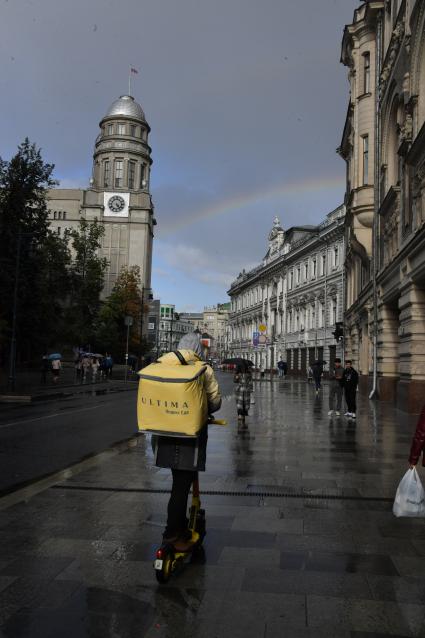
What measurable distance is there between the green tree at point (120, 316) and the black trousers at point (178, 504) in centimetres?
5899

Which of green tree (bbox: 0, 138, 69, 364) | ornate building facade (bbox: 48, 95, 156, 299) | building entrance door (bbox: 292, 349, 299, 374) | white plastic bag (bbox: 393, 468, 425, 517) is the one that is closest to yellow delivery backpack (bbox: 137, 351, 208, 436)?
white plastic bag (bbox: 393, 468, 425, 517)

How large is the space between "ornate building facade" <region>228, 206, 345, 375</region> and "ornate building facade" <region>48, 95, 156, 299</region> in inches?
717

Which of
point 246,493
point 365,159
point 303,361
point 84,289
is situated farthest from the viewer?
point 303,361

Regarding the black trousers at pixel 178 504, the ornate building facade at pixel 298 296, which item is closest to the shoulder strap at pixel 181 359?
the black trousers at pixel 178 504

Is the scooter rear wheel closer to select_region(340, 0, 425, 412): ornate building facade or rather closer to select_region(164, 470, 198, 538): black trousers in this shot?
select_region(164, 470, 198, 538): black trousers

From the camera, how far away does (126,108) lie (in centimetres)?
8775

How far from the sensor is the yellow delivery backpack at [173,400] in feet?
13.3

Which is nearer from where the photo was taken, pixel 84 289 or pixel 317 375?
pixel 317 375

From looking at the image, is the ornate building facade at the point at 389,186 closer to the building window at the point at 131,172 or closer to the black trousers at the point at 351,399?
the black trousers at the point at 351,399

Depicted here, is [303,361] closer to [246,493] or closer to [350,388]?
[350,388]

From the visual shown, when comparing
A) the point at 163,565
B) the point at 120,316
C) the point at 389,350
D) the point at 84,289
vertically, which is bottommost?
the point at 163,565

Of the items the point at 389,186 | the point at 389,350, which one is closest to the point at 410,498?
the point at 389,186

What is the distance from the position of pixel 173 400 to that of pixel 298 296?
208ft

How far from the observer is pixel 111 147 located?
85.2m
